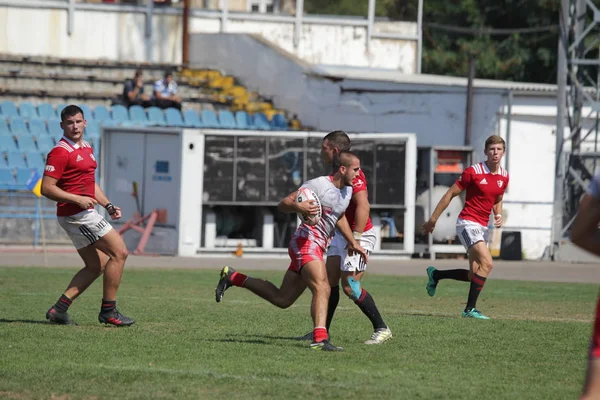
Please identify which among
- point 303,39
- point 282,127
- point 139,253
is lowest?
point 139,253

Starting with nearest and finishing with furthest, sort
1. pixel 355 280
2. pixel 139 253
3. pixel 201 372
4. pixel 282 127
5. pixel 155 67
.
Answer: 1. pixel 201 372
2. pixel 355 280
3. pixel 139 253
4. pixel 282 127
5. pixel 155 67

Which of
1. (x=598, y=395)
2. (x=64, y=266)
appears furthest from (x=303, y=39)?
(x=598, y=395)

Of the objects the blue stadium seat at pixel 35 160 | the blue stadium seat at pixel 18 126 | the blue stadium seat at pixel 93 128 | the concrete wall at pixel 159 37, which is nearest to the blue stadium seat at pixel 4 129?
the blue stadium seat at pixel 18 126

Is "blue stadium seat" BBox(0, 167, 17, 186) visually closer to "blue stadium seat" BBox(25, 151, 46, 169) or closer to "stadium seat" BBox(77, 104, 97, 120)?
"blue stadium seat" BBox(25, 151, 46, 169)

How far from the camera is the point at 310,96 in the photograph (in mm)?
31391

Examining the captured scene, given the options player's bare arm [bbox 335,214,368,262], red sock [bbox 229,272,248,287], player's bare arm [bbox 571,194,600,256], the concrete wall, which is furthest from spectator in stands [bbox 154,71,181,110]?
player's bare arm [bbox 571,194,600,256]

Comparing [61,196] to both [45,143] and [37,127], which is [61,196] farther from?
[37,127]

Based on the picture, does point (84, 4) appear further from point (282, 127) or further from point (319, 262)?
point (319, 262)

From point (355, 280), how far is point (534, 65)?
37.1 m

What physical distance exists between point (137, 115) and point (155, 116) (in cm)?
50

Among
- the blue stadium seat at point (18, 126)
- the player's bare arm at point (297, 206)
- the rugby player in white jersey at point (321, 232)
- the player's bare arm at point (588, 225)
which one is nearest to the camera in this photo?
the player's bare arm at point (588, 225)

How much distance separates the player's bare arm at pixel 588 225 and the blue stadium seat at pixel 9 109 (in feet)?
81.5

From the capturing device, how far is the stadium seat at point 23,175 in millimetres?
25984

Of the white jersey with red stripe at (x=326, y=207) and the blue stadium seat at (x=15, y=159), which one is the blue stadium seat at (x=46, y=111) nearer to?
the blue stadium seat at (x=15, y=159)
